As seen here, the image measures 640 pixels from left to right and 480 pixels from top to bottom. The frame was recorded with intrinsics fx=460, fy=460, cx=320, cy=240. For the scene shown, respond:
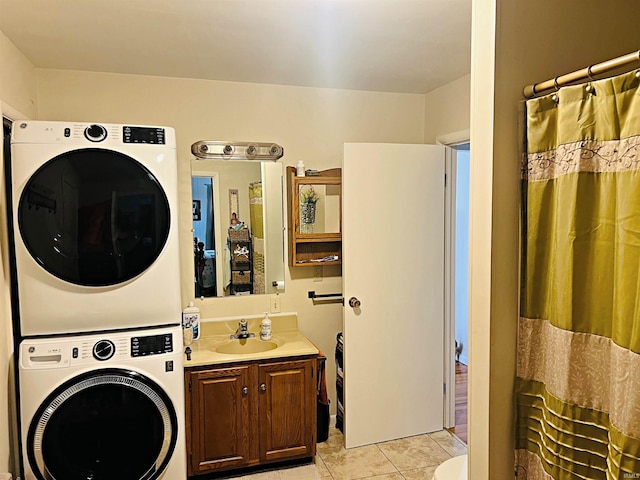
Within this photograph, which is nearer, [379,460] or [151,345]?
[151,345]

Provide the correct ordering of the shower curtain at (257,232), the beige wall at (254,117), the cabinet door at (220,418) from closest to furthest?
the cabinet door at (220,418) → the beige wall at (254,117) → the shower curtain at (257,232)

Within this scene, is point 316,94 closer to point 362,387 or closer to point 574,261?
point 362,387

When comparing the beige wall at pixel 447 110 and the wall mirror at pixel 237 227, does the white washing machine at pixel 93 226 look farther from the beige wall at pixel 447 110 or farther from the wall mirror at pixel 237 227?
the beige wall at pixel 447 110

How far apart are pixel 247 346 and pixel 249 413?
19.3 inches

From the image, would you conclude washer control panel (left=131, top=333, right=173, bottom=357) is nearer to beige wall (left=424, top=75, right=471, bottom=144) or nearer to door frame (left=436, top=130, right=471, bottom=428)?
door frame (left=436, top=130, right=471, bottom=428)

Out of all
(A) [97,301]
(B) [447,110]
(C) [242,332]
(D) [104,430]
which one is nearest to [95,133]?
(A) [97,301]

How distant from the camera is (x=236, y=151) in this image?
322 cm

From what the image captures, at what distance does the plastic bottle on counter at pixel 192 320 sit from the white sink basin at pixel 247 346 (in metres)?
0.21

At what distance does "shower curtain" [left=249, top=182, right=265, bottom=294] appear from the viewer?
329 centimetres

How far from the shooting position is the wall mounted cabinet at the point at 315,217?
3.31 meters

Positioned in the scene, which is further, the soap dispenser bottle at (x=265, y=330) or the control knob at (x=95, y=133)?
the soap dispenser bottle at (x=265, y=330)

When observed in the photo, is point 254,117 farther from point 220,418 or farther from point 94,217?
point 220,418

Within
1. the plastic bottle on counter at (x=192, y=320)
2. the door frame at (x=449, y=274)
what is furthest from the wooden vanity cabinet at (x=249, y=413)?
the door frame at (x=449, y=274)

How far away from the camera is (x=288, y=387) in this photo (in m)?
2.86
